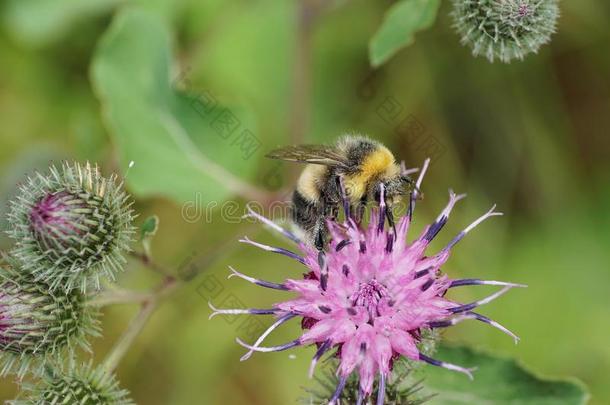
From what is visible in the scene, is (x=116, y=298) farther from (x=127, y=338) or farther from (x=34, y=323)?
(x=34, y=323)

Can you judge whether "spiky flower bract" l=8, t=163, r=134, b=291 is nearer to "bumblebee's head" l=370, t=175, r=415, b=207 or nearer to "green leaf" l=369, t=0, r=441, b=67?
"bumblebee's head" l=370, t=175, r=415, b=207

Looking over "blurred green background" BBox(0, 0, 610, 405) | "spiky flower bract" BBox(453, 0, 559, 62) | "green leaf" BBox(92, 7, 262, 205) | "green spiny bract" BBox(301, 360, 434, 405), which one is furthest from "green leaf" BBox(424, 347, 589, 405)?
"green leaf" BBox(92, 7, 262, 205)

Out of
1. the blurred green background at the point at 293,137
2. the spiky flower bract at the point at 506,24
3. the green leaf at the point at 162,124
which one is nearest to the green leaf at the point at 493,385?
the blurred green background at the point at 293,137

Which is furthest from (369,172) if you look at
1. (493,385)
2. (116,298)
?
(116,298)

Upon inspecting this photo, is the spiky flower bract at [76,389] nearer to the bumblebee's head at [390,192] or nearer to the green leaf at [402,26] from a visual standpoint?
the bumblebee's head at [390,192]

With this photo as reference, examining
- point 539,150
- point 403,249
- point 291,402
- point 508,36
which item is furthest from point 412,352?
point 539,150
